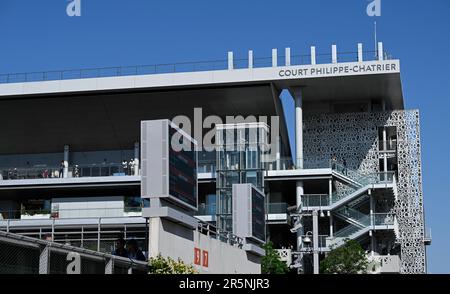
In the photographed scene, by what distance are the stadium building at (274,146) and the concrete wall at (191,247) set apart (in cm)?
2171

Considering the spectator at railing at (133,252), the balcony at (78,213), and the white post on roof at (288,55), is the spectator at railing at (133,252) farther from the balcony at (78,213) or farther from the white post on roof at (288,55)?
the white post on roof at (288,55)

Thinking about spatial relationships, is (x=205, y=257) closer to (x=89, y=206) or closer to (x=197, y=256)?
(x=197, y=256)

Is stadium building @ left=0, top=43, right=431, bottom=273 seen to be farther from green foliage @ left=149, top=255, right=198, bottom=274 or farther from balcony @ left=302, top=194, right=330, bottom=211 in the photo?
green foliage @ left=149, top=255, right=198, bottom=274

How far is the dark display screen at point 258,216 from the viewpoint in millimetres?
43469

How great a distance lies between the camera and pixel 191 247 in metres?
30.6

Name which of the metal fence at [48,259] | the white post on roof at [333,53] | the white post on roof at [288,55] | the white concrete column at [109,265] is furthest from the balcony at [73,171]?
the white concrete column at [109,265]

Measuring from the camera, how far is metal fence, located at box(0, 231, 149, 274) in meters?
16.9

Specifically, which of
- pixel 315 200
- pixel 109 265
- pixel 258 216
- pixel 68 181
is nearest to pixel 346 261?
pixel 315 200

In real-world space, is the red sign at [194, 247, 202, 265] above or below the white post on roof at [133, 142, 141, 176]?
below

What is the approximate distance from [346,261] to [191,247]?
2643cm

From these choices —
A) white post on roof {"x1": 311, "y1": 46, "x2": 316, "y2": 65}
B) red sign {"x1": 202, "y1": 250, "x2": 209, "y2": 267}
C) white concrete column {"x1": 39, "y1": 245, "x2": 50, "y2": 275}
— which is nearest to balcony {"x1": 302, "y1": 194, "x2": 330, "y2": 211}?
white post on roof {"x1": 311, "y1": 46, "x2": 316, "y2": 65}

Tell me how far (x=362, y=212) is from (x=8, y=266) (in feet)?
179

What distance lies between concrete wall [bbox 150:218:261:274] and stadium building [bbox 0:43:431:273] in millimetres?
21710
